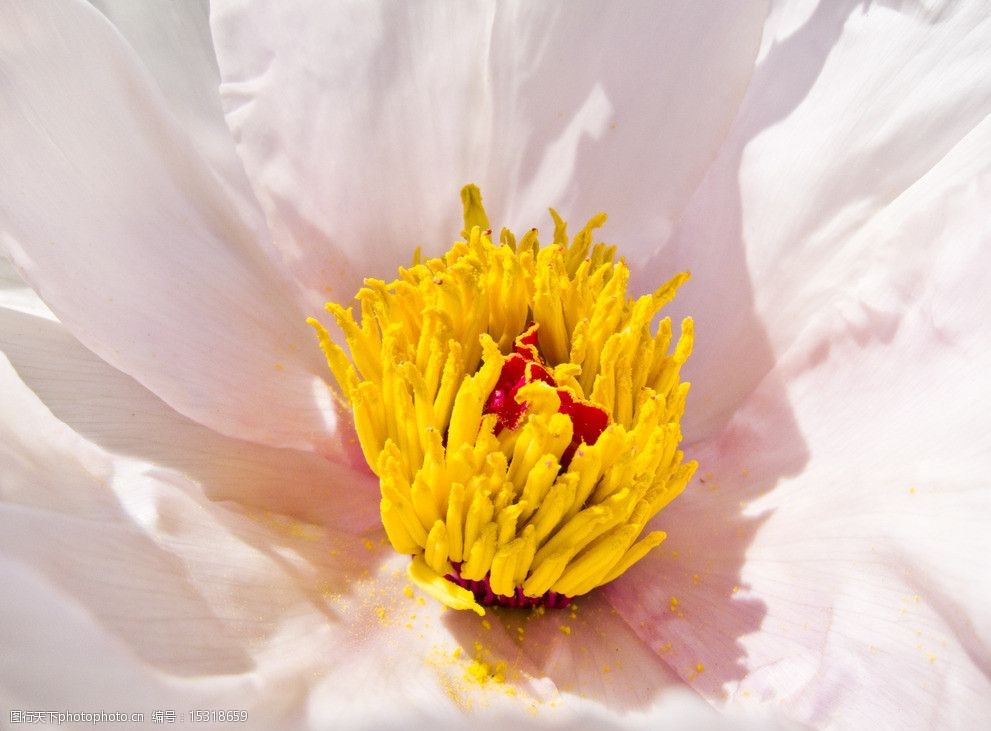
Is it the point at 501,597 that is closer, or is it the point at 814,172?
the point at 501,597

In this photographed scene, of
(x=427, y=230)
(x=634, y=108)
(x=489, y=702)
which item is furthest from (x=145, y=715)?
(x=634, y=108)

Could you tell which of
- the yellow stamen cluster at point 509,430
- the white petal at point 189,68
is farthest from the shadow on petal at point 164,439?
the white petal at point 189,68

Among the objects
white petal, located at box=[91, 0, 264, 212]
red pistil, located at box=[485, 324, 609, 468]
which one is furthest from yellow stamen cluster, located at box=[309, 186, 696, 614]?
white petal, located at box=[91, 0, 264, 212]

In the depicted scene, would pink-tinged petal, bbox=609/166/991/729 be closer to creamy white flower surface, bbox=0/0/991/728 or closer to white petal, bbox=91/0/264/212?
creamy white flower surface, bbox=0/0/991/728

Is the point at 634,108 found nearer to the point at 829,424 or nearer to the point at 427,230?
the point at 427,230

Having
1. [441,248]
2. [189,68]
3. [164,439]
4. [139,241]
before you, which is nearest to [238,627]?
[164,439]

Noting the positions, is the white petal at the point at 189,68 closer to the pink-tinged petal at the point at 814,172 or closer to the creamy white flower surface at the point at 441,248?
the creamy white flower surface at the point at 441,248

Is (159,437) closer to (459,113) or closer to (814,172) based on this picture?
(459,113)
